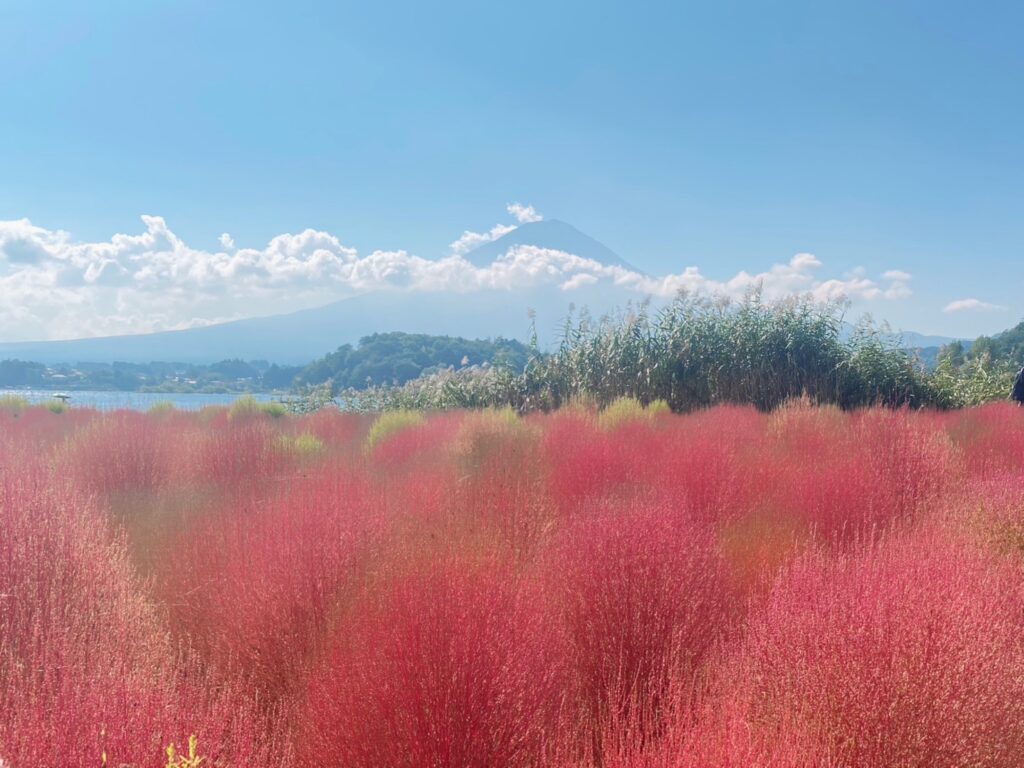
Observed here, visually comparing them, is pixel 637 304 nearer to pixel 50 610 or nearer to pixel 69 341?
pixel 50 610

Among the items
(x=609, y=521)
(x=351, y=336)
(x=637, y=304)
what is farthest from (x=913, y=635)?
(x=351, y=336)

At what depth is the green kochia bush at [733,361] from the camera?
12414 mm

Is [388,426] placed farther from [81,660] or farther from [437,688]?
[437,688]

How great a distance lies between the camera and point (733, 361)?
41.0ft

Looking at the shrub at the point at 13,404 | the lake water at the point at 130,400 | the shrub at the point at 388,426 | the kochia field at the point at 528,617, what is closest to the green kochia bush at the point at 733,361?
the shrub at the point at 388,426

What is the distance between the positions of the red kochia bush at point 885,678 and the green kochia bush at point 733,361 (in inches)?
360

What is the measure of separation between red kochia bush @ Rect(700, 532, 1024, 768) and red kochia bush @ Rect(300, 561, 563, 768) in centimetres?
78

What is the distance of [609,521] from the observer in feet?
13.1

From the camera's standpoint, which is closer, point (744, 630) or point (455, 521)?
point (744, 630)

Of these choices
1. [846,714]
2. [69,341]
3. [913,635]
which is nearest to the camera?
[846,714]

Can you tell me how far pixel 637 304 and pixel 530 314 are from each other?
2364 millimetres

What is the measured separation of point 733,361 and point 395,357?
14.4 metres

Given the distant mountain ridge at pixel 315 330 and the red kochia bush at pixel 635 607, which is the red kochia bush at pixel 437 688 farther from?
the distant mountain ridge at pixel 315 330

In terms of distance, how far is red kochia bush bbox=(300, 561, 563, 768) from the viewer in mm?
2391
